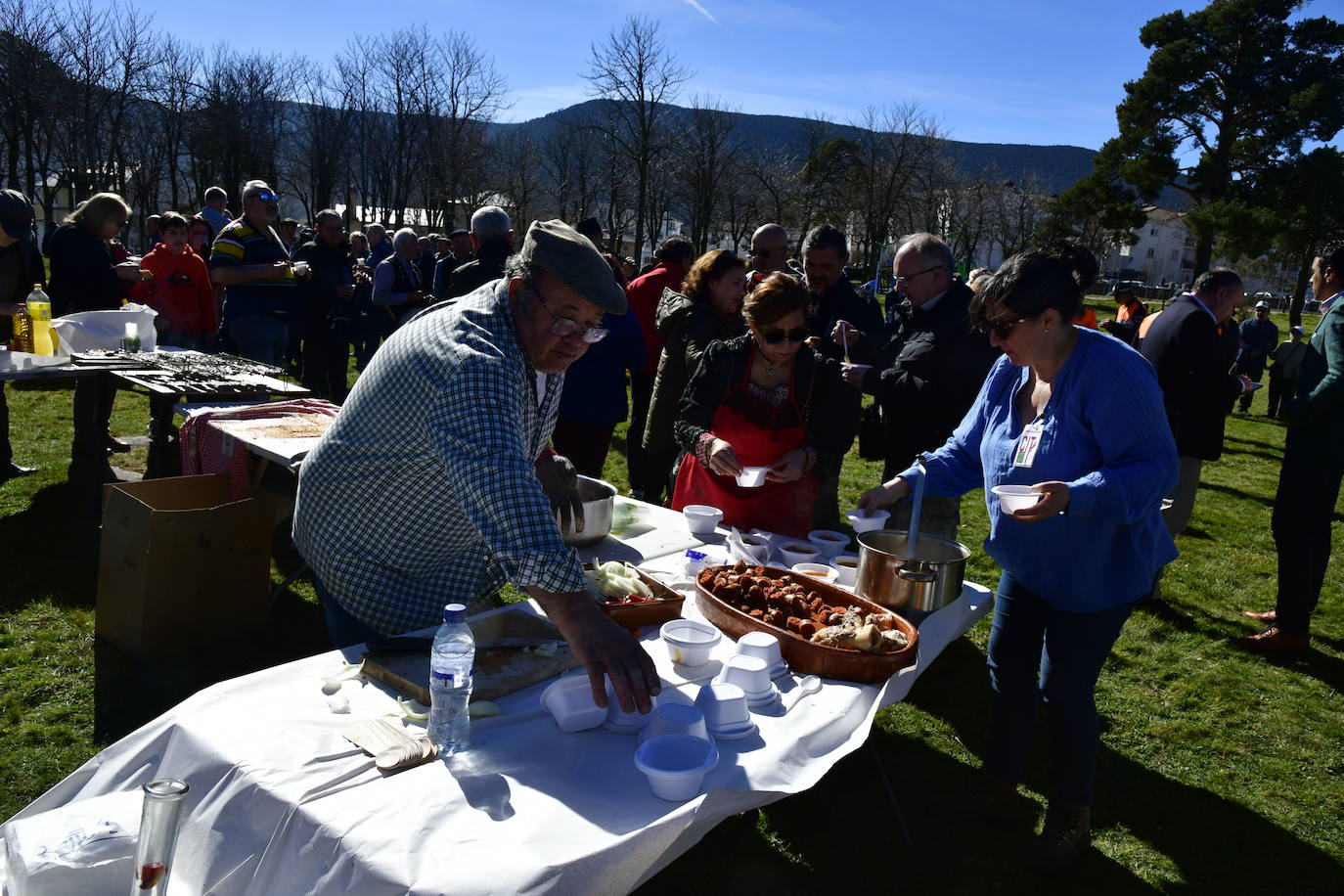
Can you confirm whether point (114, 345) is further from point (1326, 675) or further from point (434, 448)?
point (1326, 675)

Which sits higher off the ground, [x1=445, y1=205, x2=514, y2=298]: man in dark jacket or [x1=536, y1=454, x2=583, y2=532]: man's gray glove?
[x1=445, y1=205, x2=514, y2=298]: man in dark jacket

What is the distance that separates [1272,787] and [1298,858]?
1.55 feet

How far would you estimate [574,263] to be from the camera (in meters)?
1.80

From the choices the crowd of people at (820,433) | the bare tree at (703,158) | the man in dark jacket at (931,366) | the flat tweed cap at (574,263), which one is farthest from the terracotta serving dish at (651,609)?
the bare tree at (703,158)

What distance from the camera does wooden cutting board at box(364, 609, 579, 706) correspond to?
5.72 ft

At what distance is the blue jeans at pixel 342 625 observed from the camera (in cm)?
209

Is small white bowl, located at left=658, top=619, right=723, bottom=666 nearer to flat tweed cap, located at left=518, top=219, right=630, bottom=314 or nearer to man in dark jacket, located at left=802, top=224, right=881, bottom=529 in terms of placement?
flat tweed cap, located at left=518, top=219, right=630, bottom=314

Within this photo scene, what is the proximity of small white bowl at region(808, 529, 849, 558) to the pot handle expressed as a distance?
24.4 inches

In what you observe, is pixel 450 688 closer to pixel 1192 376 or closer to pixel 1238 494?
pixel 1192 376

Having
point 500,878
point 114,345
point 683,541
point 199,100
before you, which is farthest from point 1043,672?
point 199,100

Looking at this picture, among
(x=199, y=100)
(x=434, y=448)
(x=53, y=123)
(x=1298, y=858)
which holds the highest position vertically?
(x=199, y=100)

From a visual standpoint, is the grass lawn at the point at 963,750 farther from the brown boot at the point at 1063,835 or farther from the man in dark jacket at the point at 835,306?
the man in dark jacket at the point at 835,306

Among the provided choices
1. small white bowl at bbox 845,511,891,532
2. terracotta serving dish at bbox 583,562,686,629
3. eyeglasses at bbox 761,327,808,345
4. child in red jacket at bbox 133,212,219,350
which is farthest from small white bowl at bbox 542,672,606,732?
child in red jacket at bbox 133,212,219,350

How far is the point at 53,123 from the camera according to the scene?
1129 inches
